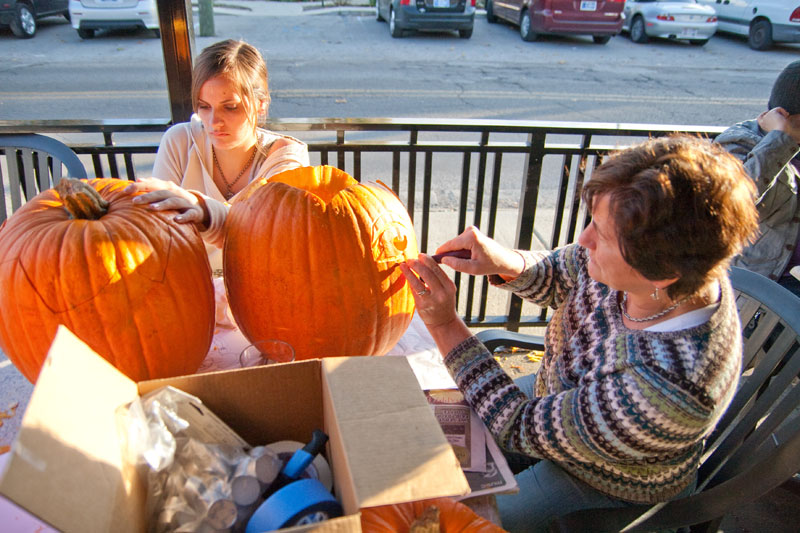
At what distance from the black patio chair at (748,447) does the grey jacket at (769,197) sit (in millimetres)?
972

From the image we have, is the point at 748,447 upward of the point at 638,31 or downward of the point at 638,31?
downward

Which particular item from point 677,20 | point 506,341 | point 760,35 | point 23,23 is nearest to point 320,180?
point 506,341

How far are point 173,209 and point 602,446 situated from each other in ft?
3.76

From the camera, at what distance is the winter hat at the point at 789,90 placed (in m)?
2.38

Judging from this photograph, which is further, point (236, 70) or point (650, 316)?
point (236, 70)

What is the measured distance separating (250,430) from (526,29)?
14.0 m

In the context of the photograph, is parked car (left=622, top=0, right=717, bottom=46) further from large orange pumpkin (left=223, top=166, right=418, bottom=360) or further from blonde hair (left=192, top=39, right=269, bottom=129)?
large orange pumpkin (left=223, top=166, right=418, bottom=360)

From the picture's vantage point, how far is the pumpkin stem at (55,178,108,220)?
47.4 inches

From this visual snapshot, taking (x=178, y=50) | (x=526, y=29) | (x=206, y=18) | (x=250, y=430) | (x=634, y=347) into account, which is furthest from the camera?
(x=526, y=29)

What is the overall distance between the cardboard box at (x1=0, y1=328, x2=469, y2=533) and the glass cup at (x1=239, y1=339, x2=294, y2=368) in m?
0.28

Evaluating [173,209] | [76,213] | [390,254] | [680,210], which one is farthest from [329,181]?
[680,210]

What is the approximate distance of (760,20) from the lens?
13.1m

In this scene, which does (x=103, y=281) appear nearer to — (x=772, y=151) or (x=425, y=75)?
(x=772, y=151)

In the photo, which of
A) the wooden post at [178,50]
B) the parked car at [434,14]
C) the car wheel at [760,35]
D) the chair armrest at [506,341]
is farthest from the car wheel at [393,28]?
the chair armrest at [506,341]
